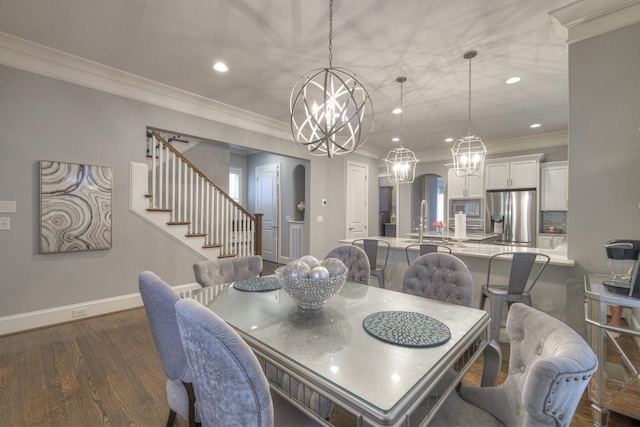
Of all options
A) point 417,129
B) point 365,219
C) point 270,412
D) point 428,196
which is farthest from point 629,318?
point 428,196

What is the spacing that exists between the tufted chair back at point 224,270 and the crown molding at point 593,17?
319cm

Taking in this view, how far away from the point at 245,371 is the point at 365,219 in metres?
6.26

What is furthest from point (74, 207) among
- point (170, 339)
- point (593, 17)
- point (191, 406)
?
point (593, 17)

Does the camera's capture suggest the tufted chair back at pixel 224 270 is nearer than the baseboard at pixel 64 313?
Yes

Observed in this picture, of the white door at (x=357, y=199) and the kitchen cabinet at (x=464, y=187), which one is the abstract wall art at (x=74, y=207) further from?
the kitchen cabinet at (x=464, y=187)

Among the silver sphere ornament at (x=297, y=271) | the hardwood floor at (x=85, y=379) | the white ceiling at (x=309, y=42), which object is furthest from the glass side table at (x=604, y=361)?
the white ceiling at (x=309, y=42)

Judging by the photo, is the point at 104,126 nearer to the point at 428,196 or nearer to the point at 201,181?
the point at 201,181

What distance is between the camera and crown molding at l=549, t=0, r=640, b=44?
2.00 m

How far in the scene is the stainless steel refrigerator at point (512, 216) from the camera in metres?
5.25

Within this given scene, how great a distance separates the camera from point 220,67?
3.03 m

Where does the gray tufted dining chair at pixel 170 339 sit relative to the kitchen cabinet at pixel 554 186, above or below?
below

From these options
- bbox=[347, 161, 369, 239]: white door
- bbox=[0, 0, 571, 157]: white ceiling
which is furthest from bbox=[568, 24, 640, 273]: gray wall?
bbox=[347, 161, 369, 239]: white door

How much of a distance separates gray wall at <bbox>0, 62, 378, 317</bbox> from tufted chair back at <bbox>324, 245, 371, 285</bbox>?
2.52 m

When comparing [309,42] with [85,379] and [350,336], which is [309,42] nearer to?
[350,336]
